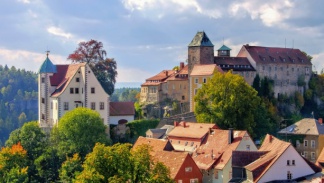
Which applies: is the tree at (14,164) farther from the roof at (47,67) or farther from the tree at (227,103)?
the tree at (227,103)

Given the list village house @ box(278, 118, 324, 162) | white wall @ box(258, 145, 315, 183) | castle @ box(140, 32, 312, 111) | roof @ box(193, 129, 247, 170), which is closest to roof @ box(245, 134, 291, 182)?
white wall @ box(258, 145, 315, 183)

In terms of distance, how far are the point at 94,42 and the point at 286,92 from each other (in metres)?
31.8

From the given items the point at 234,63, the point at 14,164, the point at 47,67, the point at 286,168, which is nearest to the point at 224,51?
the point at 234,63

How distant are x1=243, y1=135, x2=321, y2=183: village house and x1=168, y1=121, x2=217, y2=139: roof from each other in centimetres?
1308

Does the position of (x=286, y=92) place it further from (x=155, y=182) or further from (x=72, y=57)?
(x=155, y=182)

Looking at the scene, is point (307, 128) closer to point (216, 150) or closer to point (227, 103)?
point (227, 103)

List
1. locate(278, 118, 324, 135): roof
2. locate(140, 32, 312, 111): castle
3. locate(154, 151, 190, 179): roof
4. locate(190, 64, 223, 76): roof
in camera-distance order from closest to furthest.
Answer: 1. locate(154, 151, 190, 179): roof
2. locate(278, 118, 324, 135): roof
3. locate(190, 64, 223, 76): roof
4. locate(140, 32, 312, 111): castle

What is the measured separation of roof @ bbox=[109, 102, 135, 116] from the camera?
8938 cm

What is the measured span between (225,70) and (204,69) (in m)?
4.69

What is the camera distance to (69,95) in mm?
85938

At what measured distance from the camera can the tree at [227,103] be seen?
87500 millimetres

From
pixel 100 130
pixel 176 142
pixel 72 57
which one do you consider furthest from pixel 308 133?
pixel 72 57

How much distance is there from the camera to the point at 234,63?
10338 centimetres

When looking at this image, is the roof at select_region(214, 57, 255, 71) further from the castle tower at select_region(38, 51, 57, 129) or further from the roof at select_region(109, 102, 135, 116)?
the castle tower at select_region(38, 51, 57, 129)
